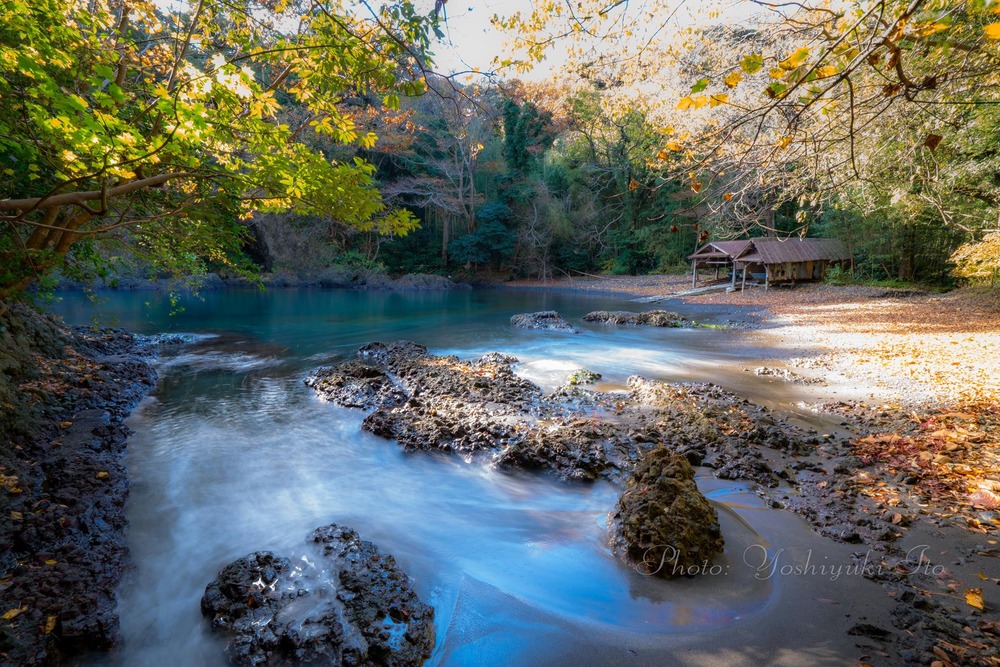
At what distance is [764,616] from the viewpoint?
10.8 feet

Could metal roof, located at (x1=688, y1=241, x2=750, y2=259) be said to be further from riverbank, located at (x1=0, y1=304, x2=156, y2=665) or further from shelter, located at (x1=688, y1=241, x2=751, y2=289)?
riverbank, located at (x1=0, y1=304, x2=156, y2=665)

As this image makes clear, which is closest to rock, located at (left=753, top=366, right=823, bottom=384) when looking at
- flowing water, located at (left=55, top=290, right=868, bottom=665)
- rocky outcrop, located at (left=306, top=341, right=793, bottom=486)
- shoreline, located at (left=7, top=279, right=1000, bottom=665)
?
flowing water, located at (left=55, top=290, right=868, bottom=665)

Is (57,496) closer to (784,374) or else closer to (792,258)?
(784,374)

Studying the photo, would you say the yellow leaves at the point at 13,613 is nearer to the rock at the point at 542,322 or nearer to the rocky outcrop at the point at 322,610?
the rocky outcrop at the point at 322,610

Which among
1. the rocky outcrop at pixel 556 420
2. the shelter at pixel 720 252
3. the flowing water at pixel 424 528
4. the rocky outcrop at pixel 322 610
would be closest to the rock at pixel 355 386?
the rocky outcrop at pixel 556 420

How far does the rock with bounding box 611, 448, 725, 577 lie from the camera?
3781 mm

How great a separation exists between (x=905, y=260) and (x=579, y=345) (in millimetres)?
20500

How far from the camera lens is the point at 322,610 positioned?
136 inches

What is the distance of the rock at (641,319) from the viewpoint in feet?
59.6

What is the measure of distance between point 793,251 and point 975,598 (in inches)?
1102

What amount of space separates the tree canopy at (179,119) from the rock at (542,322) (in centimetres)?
1228

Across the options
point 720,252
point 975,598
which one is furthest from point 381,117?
point 720,252

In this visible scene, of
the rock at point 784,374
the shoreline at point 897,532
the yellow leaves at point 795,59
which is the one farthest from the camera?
the rock at point 784,374

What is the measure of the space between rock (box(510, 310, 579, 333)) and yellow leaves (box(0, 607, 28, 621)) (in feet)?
50.4
